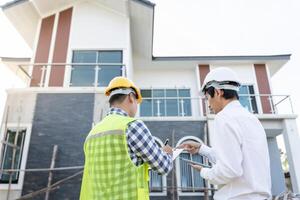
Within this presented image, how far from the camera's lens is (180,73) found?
9773 millimetres

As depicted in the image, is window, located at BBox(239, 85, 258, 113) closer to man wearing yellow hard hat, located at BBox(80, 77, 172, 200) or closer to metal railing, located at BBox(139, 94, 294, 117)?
metal railing, located at BBox(139, 94, 294, 117)

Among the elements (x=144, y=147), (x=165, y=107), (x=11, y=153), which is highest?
(x=165, y=107)

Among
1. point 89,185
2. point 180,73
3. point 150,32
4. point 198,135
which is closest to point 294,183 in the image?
point 198,135

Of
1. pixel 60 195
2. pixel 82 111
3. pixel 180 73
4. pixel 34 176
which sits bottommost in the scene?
pixel 60 195

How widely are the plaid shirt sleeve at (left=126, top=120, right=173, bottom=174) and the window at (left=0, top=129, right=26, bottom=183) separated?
4.84 metres

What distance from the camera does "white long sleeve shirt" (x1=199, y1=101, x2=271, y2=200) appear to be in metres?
1.26

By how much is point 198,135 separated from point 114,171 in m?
5.83

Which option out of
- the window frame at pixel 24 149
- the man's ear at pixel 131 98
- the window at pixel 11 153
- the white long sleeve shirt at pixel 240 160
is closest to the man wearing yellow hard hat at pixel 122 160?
the man's ear at pixel 131 98

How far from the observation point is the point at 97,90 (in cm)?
590

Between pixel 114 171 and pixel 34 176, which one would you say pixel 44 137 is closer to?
pixel 34 176

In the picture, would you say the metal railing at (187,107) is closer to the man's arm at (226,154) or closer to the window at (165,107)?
the window at (165,107)

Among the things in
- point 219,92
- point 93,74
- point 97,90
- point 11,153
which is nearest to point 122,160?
point 219,92

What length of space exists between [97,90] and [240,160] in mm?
4972

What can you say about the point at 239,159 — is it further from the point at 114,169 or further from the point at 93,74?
the point at 93,74
